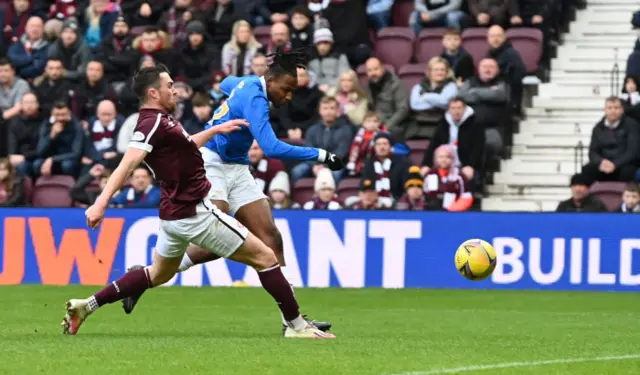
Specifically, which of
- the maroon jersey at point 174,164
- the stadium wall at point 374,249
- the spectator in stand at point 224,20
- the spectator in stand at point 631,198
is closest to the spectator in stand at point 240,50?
the spectator in stand at point 224,20

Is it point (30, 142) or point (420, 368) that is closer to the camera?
point (420, 368)

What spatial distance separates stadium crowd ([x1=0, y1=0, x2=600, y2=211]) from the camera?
759 inches

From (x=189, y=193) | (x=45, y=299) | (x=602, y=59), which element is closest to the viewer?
(x=189, y=193)

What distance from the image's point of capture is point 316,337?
35.4ft

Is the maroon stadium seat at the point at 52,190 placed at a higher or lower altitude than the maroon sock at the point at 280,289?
lower

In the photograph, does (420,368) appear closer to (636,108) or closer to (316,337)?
(316,337)

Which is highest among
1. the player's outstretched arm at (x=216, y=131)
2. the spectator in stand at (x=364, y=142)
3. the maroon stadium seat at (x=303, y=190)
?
the player's outstretched arm at (x=216, y=131)

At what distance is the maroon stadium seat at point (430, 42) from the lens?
21.4m

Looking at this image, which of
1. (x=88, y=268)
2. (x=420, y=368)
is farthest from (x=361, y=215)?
(x=420, y=368)

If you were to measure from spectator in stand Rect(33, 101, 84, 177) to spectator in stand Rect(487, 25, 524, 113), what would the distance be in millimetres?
6067

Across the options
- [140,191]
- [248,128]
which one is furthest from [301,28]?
[248,128]

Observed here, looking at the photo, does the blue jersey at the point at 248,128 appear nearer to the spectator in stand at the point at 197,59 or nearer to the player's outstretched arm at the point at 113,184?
the player's outstretched arm at the point at 113,184

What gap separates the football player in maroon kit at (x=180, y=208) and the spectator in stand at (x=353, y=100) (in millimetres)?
9410

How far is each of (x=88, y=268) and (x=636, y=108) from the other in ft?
24.0
